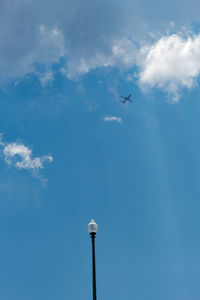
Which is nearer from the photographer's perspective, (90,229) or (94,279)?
(94,279)

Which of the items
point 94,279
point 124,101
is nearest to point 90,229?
point 94,279

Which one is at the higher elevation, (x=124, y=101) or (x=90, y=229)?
(x=124, y=101)

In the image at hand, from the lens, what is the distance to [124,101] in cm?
7119

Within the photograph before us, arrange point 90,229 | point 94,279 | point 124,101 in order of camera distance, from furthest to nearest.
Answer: point 124,101
point 90,229
point 94,279

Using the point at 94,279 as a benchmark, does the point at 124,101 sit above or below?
above

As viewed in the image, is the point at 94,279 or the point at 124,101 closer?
the point at 94,279

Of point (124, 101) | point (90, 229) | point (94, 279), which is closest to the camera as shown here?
point (94, 279)

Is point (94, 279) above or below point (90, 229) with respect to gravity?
below

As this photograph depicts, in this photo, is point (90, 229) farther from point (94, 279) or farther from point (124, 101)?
point (124, 101)

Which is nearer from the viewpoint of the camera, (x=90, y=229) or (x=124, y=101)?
(x=90, y=229)

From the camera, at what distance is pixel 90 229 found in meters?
17.7

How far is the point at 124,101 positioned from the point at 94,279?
57.7m

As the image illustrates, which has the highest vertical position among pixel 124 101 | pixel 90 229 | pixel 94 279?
pixel 124 101

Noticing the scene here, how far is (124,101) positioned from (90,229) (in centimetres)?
5584
